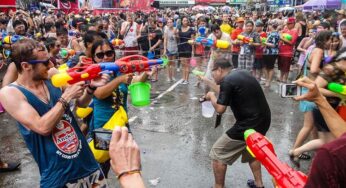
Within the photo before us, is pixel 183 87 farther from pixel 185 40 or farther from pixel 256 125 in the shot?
pixel 256 125

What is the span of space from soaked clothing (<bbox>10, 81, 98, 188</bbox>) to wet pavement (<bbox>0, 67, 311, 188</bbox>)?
2037 millimetres

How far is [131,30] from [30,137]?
829 cm

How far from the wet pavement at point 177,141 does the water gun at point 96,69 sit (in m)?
2.02

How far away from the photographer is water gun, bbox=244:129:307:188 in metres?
1.70

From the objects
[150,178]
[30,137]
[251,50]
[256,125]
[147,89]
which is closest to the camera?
[30,137]

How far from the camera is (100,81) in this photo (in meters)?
2.83

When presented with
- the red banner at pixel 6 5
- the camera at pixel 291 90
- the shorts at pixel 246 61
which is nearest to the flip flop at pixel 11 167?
the camera at pixel 291 90

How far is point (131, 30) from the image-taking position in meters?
10.5

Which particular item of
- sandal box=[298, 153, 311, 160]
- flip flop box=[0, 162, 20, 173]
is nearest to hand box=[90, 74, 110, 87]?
flip flop box=[0, 162, 20, 173]

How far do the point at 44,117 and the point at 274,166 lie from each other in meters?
1.42

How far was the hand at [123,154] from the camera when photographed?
134cm

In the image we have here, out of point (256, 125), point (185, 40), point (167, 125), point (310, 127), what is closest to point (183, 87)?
point (185, 40)

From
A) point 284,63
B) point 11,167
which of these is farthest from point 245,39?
point 11,167

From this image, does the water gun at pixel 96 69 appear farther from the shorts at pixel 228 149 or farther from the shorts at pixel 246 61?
the shorts at pixel 246 61
